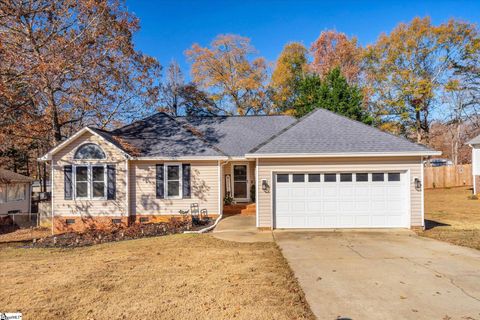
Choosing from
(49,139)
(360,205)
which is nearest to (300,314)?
(360,205)

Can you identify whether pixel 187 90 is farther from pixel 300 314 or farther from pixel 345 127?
pixel 300 314

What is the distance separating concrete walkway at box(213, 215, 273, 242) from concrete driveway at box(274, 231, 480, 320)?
36.3 inches

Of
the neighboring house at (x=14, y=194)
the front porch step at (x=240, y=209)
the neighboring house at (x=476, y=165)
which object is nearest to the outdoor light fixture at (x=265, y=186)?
the front porch step at (x=240, y=209)

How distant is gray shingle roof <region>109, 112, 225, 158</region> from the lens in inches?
584

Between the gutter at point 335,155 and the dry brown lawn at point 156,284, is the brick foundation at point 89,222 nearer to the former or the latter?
the dry brown lawn at point 156,284

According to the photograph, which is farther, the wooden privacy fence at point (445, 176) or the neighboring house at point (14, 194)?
the wooden privacy fence at point (445, 176)

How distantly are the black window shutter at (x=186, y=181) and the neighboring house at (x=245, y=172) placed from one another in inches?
1.8

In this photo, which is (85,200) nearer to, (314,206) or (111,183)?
(111,183)

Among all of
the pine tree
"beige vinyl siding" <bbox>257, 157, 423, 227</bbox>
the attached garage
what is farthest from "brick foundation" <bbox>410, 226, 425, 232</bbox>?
the pine tree

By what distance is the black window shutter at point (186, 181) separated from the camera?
48.0 ft

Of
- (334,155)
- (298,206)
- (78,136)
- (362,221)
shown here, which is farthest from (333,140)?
(78,136)

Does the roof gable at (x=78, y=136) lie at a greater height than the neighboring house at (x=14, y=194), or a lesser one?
greater

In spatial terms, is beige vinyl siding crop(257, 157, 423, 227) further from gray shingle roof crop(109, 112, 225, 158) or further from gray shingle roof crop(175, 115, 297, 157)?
gray shingle roof crop(175, 115, 297, 157)

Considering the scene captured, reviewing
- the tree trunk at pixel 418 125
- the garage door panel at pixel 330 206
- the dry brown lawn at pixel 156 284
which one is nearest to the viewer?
the dry brown lawn at pixel 156 284
